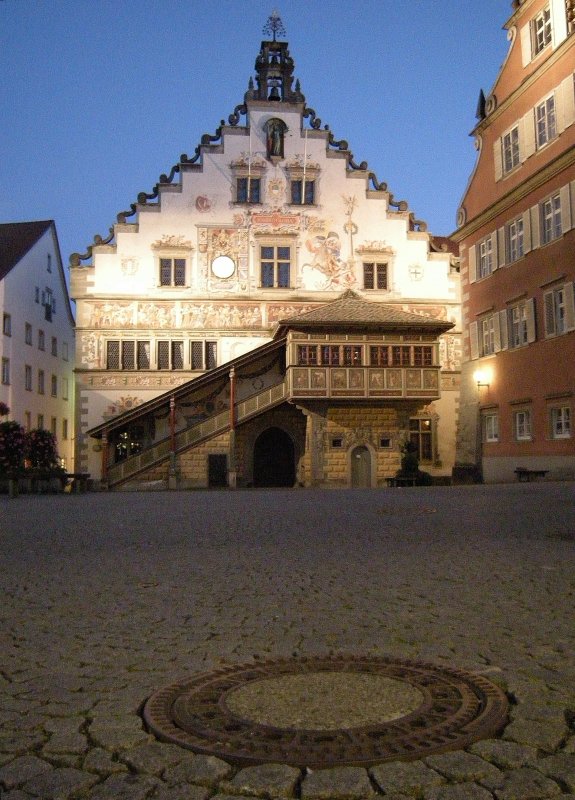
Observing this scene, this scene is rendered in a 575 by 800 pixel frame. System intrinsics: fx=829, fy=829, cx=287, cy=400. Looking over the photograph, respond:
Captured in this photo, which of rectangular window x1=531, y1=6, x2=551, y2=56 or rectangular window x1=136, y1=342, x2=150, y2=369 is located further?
rectangular window x1=136, y1=342, x2=150, y2=369

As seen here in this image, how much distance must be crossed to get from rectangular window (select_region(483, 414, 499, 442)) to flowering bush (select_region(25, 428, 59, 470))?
16.0 m

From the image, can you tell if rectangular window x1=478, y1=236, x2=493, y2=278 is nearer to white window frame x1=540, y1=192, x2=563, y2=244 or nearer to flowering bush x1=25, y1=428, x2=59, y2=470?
white window frame x1=540, y1=192, x2=563, y2=244

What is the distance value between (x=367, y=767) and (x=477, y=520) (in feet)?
34.9

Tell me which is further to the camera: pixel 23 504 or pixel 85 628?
pixel 23 504

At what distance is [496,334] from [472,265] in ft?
11.9

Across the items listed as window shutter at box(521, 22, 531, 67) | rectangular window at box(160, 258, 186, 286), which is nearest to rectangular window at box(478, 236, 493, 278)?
window shutter at box(521, 22, 531, 67)

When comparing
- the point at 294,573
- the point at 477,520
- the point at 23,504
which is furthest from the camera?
the point at 23,504

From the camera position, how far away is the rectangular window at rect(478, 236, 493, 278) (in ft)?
102

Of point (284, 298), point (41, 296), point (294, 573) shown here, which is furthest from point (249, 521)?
point (41, 296)

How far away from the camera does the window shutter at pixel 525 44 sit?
28.4 m

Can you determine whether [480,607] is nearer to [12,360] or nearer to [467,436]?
[467,436]

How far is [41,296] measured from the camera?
46188 millimetres

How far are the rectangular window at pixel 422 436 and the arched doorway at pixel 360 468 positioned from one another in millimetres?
4362

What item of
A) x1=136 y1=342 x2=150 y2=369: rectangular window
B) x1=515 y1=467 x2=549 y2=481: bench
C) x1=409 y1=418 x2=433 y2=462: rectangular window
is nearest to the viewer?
x1=515 y1=467 x2=549 y2=481: bench
